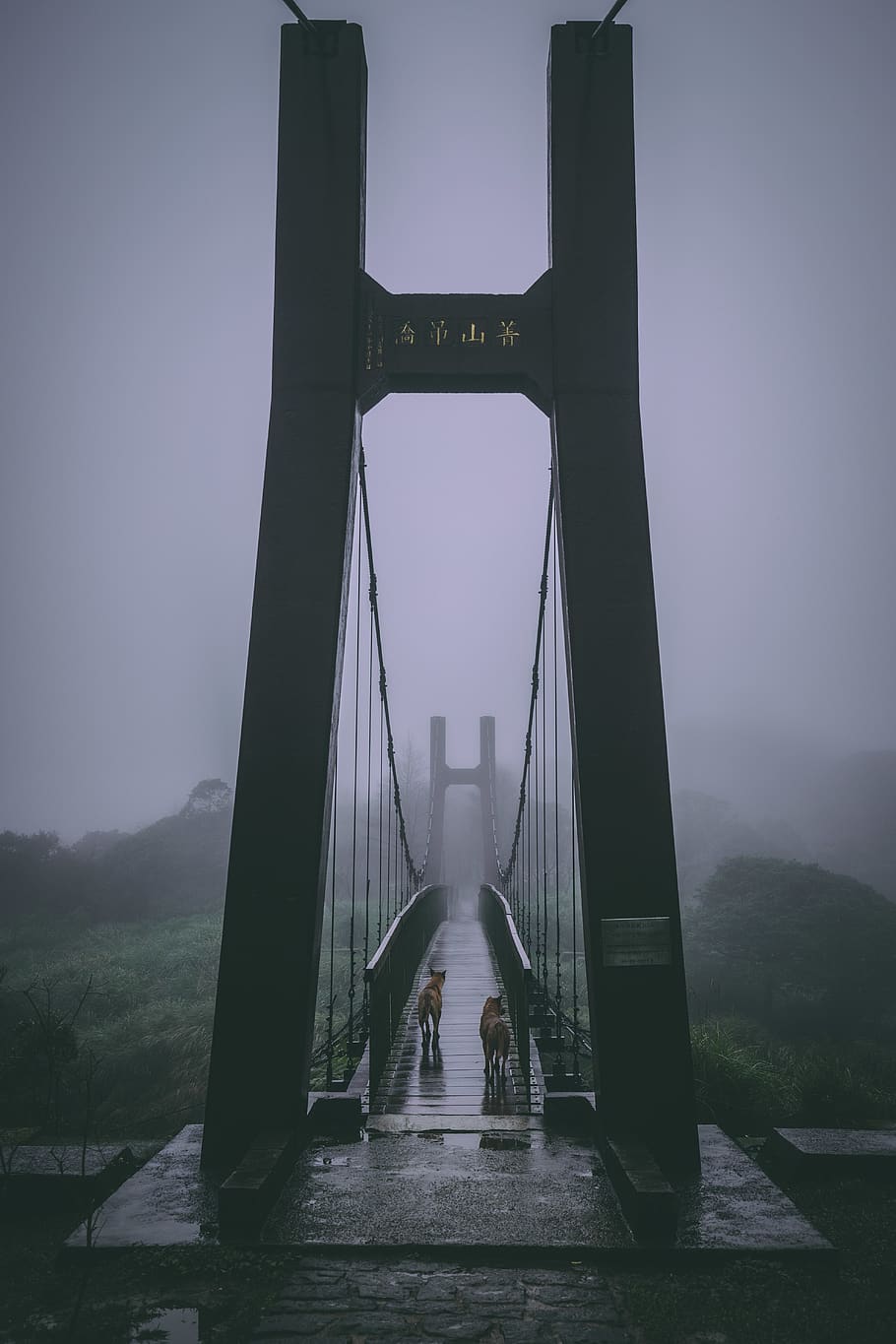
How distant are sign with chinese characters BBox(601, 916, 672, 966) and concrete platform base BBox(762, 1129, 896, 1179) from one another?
3.43 ft

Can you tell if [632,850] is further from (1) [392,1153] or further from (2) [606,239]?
(2) [606,239]

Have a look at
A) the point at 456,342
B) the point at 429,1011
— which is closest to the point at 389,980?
the point at 429,1011

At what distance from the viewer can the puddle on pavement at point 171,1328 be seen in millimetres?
2185

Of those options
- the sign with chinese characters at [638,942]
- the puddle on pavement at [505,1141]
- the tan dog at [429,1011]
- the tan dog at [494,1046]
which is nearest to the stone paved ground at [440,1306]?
the puddle on pavement at [505,1141]

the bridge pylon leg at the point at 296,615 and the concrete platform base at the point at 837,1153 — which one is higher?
the bridge pylon leg at the point at 296,615

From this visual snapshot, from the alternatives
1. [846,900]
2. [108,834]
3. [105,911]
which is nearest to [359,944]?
[105,911]

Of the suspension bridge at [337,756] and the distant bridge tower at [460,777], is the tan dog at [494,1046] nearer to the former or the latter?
the suspension bridge at [337,756]

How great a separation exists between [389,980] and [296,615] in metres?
2.91

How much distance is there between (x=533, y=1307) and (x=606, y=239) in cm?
447

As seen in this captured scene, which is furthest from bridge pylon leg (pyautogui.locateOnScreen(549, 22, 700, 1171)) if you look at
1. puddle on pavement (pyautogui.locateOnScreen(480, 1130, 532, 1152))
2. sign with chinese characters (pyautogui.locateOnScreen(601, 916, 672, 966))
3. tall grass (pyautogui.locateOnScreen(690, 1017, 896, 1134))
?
tall grass (pyautogui.locateOnScreen(690, 1017, 896, 1134))

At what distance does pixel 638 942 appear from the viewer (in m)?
3.53

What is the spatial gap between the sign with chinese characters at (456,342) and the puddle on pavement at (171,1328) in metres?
3.75

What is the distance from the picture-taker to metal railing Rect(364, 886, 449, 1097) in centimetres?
446

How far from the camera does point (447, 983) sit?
861 centimetres
